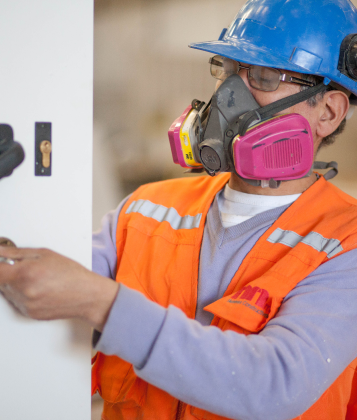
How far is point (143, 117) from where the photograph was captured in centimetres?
205

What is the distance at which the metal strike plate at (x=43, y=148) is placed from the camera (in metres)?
0.72

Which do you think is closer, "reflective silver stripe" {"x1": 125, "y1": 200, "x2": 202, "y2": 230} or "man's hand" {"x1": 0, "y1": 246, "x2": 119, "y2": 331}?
"man's hand" {"x1": 0, "y1": 246, "x2": 119, "y2": 331}

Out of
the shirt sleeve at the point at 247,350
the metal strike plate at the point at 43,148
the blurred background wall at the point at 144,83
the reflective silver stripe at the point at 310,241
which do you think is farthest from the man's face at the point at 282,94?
the blurred background wall at the point at 144,83

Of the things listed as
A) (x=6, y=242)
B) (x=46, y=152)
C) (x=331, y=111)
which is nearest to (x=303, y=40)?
(x=331, y=111)

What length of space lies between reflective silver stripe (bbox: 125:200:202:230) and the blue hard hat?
0.47 metres

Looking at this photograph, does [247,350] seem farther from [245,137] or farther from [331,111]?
[331,111]

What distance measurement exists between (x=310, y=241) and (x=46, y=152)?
65 centimetres

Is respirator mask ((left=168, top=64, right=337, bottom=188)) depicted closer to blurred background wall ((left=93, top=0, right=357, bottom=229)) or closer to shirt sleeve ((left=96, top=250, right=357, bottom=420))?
shirt sleeve ((left=96, top=250, right=357, bottom=420))

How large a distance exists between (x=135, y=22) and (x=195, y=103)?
3.03 ft

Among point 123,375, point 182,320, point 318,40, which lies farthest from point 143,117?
point 182,320

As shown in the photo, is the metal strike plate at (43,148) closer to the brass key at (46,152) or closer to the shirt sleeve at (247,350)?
the brass key at (46,152)

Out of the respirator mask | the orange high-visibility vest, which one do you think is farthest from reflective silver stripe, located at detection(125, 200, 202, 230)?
the respirator mask

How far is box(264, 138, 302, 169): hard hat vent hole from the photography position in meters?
1.09

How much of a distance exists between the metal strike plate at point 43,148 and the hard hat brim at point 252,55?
0.59 meters
